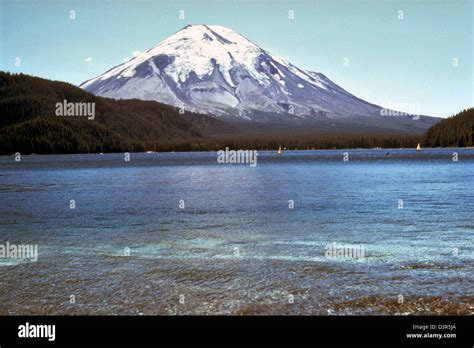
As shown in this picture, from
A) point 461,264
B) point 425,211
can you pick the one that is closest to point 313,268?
point 461,264

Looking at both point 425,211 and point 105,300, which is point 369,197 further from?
point 105,300

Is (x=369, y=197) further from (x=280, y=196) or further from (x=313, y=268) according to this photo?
(x=313, y=268)
